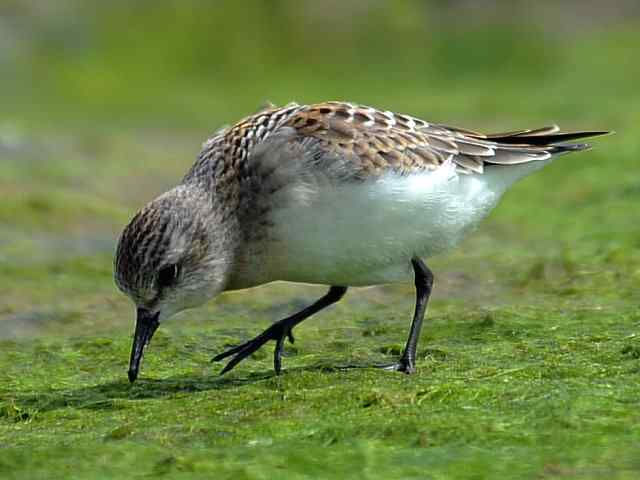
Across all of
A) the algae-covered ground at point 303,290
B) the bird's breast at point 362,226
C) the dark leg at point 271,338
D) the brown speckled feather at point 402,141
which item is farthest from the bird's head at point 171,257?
the brown speckled feather at point 402,141

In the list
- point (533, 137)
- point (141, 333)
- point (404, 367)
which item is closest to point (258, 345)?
point (141, 333)

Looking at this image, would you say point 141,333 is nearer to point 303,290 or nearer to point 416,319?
point 416,319

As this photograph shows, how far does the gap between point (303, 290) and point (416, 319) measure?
10.2ft

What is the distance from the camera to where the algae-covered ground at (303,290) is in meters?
5.62

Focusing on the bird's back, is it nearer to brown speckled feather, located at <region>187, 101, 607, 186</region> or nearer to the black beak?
brown speckled feather, located at <region>187, 101, 607, 186</region>

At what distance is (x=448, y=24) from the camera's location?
2375 cm

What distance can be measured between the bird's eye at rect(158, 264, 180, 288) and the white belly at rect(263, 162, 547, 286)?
49 cm

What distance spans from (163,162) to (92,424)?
1051cm

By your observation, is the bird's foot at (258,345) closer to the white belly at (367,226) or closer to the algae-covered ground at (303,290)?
the algae-covered ground at (303,290)

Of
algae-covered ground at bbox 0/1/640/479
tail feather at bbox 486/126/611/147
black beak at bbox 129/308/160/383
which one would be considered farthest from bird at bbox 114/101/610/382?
algae-covered ground at bbox 0/1/640/479

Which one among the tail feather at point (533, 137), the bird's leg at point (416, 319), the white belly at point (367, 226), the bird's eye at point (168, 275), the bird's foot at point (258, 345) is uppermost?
the tail feather at point (533, 137)

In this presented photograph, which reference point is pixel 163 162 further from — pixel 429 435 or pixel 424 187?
pixel 429 435

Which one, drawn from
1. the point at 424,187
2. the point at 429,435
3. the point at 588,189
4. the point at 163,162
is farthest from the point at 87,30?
the point at 429,435

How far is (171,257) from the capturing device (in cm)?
Result: 679
